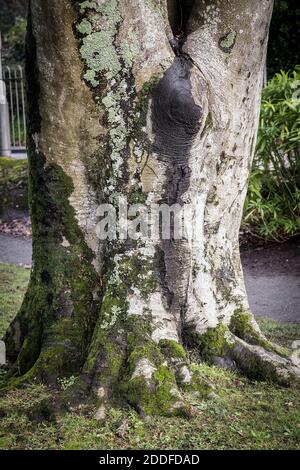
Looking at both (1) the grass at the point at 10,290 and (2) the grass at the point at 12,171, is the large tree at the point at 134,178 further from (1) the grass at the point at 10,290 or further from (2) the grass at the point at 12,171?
(2) the grass at the point at 12,171

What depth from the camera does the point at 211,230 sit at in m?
4.40

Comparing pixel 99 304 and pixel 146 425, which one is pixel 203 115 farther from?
pixel 146 425

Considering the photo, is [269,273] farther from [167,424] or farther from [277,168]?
[167,424]

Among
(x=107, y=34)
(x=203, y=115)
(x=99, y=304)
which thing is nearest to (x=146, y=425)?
(x=99, y=304)

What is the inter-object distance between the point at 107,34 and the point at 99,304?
1789mm

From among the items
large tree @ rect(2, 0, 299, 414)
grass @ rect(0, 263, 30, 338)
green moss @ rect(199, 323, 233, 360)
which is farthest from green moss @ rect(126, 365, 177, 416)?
grass @ rect(0, 263, 30, 338)

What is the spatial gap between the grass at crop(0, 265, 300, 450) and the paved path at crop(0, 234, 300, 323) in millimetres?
2956

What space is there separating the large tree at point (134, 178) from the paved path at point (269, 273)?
2788 mm

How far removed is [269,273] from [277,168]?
186 centimetres

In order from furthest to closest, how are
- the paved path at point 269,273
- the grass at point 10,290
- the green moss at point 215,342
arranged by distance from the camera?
the paved path at point 269,273, the grass at point 10,290, the green moss at point 215,342

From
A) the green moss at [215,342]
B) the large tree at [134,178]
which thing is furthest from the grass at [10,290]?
the green moss at [215,342]

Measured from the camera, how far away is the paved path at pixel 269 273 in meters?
7.17

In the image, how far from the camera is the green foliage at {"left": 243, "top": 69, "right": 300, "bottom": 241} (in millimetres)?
9180

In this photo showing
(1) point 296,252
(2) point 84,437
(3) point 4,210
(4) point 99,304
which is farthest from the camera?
(3) point 4,210
